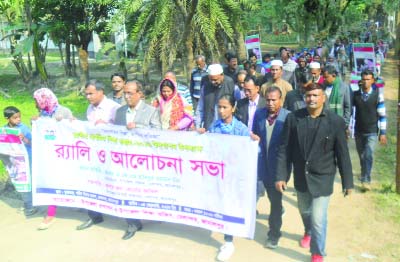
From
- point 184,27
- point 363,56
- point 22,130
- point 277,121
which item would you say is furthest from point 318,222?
point 363,56

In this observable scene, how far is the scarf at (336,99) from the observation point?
19.9 feet

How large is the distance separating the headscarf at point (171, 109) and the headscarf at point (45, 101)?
127cm

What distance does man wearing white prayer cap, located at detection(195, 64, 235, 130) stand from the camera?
6.36 metres

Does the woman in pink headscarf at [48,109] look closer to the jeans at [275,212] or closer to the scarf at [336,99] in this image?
the jeans at [275,212]

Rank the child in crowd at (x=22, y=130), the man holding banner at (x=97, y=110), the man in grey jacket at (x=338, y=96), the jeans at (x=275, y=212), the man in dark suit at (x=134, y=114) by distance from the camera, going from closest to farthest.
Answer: the jeans at (x=275, y=212), the man in dark suit at (x=134, y=114), the man holding banner at (x=97, y=110), the child in crowd at (x=22, y=130), the man in grey jacket at (x=338, y=96)

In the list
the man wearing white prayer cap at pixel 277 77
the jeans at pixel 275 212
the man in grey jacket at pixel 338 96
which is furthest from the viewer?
the man wearing white prayer cap at pixel 277 77

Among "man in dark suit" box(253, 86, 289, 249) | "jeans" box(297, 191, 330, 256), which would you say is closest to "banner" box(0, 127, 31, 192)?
"man in dark suit" box(253, 86, 289, 249)

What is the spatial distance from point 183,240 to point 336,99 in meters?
2.79

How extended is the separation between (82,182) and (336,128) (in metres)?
2.95

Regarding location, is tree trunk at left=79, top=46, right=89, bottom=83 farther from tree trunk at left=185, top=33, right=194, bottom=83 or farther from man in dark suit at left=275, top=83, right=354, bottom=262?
man in dark suit at left=275, top=83, right=354, bottom=262

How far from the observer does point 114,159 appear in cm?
511

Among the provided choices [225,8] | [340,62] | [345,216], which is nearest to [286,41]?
[340,62]

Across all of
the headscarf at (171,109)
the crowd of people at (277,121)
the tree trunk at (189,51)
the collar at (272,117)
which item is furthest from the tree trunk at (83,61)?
the collar at (272,117)

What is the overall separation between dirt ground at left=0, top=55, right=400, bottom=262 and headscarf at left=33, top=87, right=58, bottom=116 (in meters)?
1.35
